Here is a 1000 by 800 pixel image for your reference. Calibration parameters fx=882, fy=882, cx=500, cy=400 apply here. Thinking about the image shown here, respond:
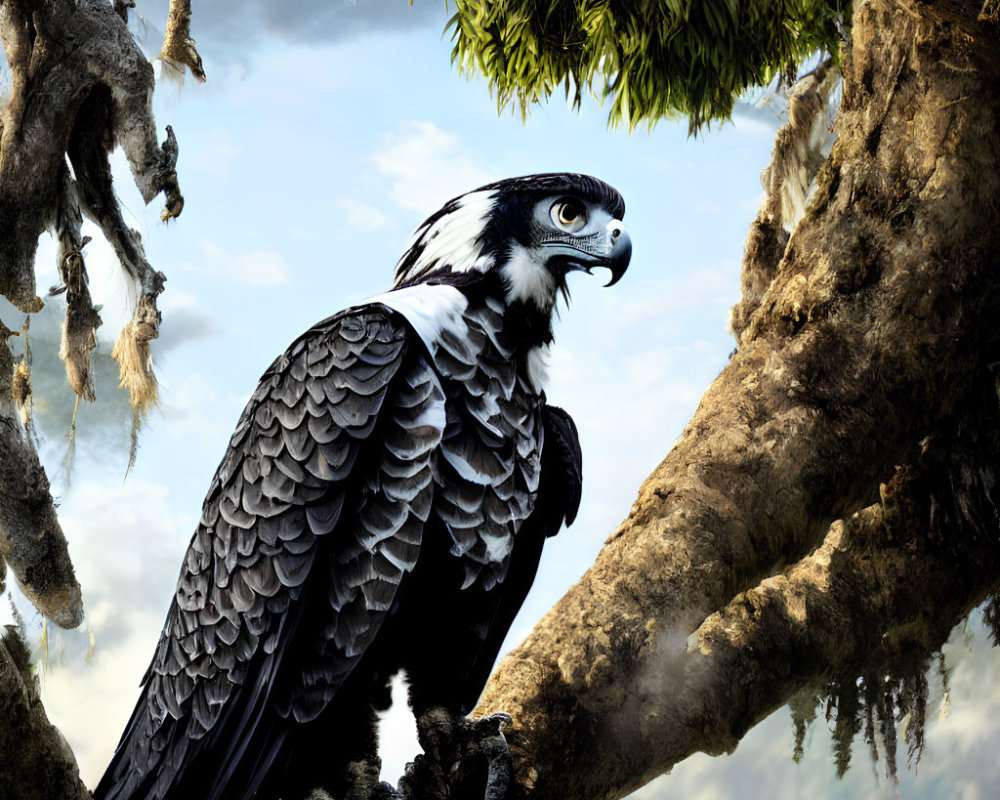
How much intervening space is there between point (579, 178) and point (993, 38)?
60.7 inches

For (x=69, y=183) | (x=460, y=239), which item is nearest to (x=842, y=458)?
(x=460, y=239)

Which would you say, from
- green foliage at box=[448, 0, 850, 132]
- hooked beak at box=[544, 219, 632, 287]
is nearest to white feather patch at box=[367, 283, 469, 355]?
hooked beak at box=[544, 219, 632, 287]

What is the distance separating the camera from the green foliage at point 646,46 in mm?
3422

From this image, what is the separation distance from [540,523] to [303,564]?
0.55 m

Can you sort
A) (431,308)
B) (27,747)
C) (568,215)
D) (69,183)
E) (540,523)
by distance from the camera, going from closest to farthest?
(27,747) < (431,308) < (568,215) < (540,523) < (69,183)

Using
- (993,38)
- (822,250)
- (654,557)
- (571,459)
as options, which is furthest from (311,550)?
(993,38)

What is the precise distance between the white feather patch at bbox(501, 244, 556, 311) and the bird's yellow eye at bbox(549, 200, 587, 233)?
0.08 metres

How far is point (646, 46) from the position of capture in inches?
140

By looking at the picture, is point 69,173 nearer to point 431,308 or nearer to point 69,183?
point 69,183

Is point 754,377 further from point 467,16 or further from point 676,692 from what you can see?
point 467,16

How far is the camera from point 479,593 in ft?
5.57

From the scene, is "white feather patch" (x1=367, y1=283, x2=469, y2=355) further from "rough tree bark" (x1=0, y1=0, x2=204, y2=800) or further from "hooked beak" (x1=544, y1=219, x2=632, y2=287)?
"rough tree bark" (x1=0, y1=0, x2=204, y2=800)

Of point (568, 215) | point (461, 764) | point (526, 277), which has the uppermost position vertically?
point (568, 215)

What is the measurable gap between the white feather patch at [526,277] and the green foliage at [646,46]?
76.7 inches
